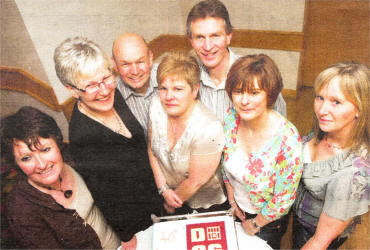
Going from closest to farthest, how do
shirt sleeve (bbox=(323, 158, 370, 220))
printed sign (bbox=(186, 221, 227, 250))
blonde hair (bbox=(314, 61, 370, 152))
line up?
blonde hair (bbox=(314, 61, 370, 152)) < shirt sleeve (bbox=(323, 158, 370, 220)) < printed sign (bbox=(186, 221, 227, 250))

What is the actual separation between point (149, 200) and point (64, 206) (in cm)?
45

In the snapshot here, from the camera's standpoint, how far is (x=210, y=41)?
1223mm

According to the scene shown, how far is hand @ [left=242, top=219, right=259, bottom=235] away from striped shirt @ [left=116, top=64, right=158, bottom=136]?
73cm

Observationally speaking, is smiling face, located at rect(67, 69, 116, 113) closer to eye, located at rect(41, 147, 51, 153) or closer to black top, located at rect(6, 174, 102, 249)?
eye, located at rect(41, 147, 51, 153)

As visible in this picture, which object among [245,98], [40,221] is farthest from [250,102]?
[40,221]

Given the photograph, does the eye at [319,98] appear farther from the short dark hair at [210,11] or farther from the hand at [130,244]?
the hand at [130,244]

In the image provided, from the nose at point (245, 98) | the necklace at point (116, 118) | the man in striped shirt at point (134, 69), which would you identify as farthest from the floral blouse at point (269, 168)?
the necklace at point (116, 118)

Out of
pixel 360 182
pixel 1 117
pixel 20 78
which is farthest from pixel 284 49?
pixel 1 117

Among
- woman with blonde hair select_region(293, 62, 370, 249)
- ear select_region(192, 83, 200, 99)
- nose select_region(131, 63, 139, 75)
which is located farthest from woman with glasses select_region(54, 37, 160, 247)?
woman with blonde hair select_region(293, 62, 370, 249)

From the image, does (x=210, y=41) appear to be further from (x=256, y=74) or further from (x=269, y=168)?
(x=269, y=168)

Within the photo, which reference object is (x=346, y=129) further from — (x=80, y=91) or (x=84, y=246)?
(x=84, y=246)

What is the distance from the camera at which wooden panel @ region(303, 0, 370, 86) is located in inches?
47.7

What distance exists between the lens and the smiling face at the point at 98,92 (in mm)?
1285

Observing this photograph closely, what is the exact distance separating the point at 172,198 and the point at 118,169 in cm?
34
